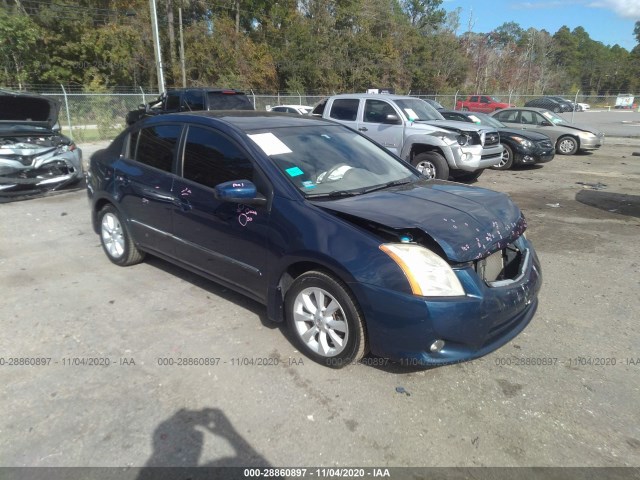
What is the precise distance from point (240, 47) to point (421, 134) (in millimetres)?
30152

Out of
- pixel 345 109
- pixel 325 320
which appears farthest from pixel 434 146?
pixel 325 320

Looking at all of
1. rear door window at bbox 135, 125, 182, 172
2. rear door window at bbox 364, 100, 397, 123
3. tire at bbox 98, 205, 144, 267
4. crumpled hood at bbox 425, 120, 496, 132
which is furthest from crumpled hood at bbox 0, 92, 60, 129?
crumpled hood at bbox 425, 120, 496, 132

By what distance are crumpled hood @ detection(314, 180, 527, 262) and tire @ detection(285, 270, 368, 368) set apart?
0.51 meters

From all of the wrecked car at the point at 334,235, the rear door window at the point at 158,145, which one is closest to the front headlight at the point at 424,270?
the wrecked car at the point at 334,235

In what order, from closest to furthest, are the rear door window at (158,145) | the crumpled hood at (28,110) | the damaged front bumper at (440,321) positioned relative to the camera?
the damaged front bumper at (440,321)
the rear door window at (158,145)
the crumpled hood at (28,110)

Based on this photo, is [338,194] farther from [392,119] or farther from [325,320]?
[392,119]

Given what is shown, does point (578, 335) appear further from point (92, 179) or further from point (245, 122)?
point (92, 179)

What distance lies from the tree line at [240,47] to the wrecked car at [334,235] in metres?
28.5

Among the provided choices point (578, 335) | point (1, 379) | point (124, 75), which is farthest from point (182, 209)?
point (124, 75)

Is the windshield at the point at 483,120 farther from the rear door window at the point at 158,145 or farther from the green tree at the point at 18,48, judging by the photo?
the green tree at the point at 18,48

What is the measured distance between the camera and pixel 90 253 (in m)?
5.41

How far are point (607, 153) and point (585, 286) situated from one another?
13967mm

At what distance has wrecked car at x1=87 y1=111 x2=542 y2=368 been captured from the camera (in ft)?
9.02

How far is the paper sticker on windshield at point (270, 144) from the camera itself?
3.51 metres
